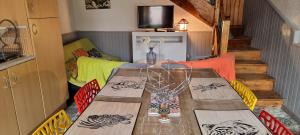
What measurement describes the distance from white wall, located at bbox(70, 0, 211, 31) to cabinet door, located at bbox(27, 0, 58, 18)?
7.49 ft

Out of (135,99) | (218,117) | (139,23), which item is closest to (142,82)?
(135,99)

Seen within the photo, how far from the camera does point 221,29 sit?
3.26 meters

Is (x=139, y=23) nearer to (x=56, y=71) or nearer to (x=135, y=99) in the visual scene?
(x=56, y=71)

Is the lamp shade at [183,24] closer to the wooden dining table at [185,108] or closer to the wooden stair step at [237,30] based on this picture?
the wooden stair step at [237,30]

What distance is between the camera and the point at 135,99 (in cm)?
161

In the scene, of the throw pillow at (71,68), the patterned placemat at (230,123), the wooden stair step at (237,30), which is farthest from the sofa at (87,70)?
the wooden stair step at (237,30)

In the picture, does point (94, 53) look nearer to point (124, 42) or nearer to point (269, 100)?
point (124, 42)

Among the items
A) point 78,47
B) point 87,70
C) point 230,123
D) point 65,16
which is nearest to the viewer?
point 230,123

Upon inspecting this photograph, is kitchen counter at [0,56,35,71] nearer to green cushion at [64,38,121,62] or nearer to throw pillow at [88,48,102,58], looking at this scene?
green cushion at [64,38,121,62]

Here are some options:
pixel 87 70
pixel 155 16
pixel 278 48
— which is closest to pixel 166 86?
pixel 87 70

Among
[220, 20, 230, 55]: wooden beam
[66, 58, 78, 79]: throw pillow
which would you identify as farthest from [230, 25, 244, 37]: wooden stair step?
[66, 58, 78, 79]: throw pillow

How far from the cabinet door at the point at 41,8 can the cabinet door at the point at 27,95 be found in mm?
536

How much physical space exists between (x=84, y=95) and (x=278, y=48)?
286 cm

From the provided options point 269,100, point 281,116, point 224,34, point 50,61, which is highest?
point 224,34
